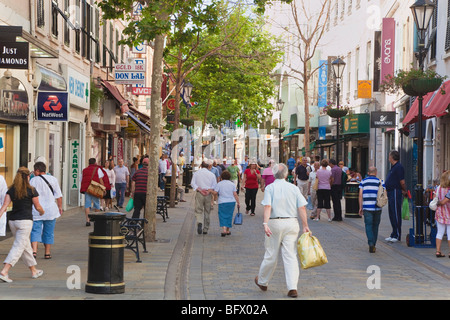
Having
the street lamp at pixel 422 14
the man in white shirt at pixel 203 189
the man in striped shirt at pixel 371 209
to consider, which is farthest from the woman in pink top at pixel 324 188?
the man in striped shirt at pixel 371 209

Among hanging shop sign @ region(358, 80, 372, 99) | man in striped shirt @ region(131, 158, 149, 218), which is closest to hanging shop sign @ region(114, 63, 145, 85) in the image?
man in striped shirt @ region(131, 158, 149, 218)

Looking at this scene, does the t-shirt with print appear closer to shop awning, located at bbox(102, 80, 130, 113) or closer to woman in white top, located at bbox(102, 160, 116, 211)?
woman in white top, located at bbox(102, 160, 116, 211)

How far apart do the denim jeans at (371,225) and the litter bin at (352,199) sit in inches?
326

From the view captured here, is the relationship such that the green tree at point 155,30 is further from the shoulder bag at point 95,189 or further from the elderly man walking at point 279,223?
the elderly man walking at point 279,223

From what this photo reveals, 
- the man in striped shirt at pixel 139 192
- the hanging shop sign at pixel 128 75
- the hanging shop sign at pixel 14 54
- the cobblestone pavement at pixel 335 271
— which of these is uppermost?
the hanging shop sign at pixel 128 75

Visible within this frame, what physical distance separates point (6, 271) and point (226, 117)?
51.4 metres

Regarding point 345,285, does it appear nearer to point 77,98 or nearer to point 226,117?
point 77,98

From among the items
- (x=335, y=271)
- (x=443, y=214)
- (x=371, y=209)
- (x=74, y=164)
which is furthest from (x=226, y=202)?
(x=74, y=164)

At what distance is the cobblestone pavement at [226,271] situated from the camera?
412 inches

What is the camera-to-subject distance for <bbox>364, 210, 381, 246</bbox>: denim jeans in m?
15.9

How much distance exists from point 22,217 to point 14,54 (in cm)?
425

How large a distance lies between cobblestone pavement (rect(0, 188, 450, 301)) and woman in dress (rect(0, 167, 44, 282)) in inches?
12.0

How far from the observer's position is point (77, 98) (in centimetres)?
2550

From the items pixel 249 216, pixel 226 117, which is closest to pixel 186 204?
pixel 249 216
